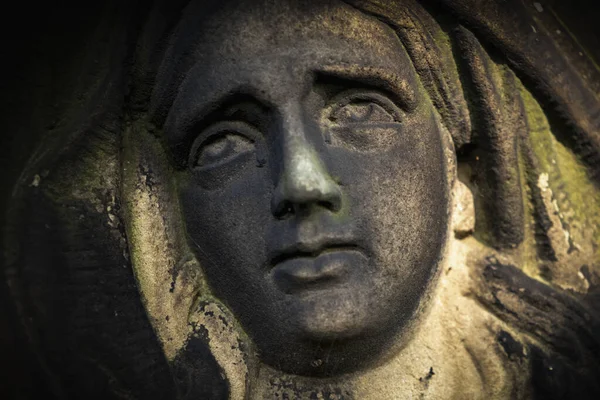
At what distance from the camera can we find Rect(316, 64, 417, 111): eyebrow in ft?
4.48

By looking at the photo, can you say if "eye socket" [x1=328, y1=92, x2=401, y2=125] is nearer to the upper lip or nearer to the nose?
the nose

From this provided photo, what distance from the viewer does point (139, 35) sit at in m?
1.44

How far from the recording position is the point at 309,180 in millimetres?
1272

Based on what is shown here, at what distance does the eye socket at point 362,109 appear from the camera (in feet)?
4.64

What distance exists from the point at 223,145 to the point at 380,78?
0.40 m

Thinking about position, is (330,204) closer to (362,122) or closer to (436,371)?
(362,122)

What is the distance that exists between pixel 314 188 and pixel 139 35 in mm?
573

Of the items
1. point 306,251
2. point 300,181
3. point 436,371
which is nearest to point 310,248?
point 306,251

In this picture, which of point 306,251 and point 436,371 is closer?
point 306,251

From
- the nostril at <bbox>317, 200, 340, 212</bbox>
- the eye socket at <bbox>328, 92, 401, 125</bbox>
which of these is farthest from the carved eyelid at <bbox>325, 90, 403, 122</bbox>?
the nostril at <bbox>317, 200, 340, 212</bbox>

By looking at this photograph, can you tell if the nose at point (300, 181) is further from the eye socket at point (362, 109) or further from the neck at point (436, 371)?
the neck at point (436, 371)

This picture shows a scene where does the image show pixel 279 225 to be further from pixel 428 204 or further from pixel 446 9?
pixel 446 9

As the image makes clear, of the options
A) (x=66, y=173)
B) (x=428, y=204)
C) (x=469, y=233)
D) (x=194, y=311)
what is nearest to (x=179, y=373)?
(x=194, y=311)

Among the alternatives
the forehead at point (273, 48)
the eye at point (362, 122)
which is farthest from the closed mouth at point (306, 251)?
the forehead at point (273, 48)
